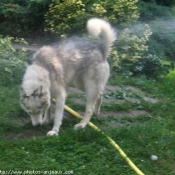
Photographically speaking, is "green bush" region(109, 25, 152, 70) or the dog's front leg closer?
the dog's front leg

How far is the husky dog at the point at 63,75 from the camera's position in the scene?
5.07 meters

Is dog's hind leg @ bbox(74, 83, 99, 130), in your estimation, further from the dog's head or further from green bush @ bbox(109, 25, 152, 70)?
green bush @ bbox(109, 25, 152, 70)

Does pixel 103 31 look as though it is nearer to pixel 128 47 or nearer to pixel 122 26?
pixel 128 47

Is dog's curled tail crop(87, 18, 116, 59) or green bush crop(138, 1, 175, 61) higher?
dog's curled tail crop(87, 18, 116, 59)

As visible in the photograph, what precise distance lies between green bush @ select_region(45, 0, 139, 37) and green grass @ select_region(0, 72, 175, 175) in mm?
2779

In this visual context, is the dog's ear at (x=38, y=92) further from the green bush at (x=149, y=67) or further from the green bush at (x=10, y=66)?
the green bush at (x=149, y=67)

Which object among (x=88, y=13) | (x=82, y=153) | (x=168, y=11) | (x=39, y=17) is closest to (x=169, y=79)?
(x=88, y=13)

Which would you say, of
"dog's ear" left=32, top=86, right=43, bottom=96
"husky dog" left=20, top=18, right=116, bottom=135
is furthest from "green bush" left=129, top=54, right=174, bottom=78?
"dog's ear" left=32, top=86, right=43, bottom=96

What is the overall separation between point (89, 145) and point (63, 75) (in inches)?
41.9

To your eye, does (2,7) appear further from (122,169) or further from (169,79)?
(122,169)

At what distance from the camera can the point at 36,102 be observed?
5027 mm

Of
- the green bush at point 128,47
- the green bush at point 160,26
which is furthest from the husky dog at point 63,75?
the green bush at point 160,26

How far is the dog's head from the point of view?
4.99 meters

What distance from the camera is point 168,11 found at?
417 inches
